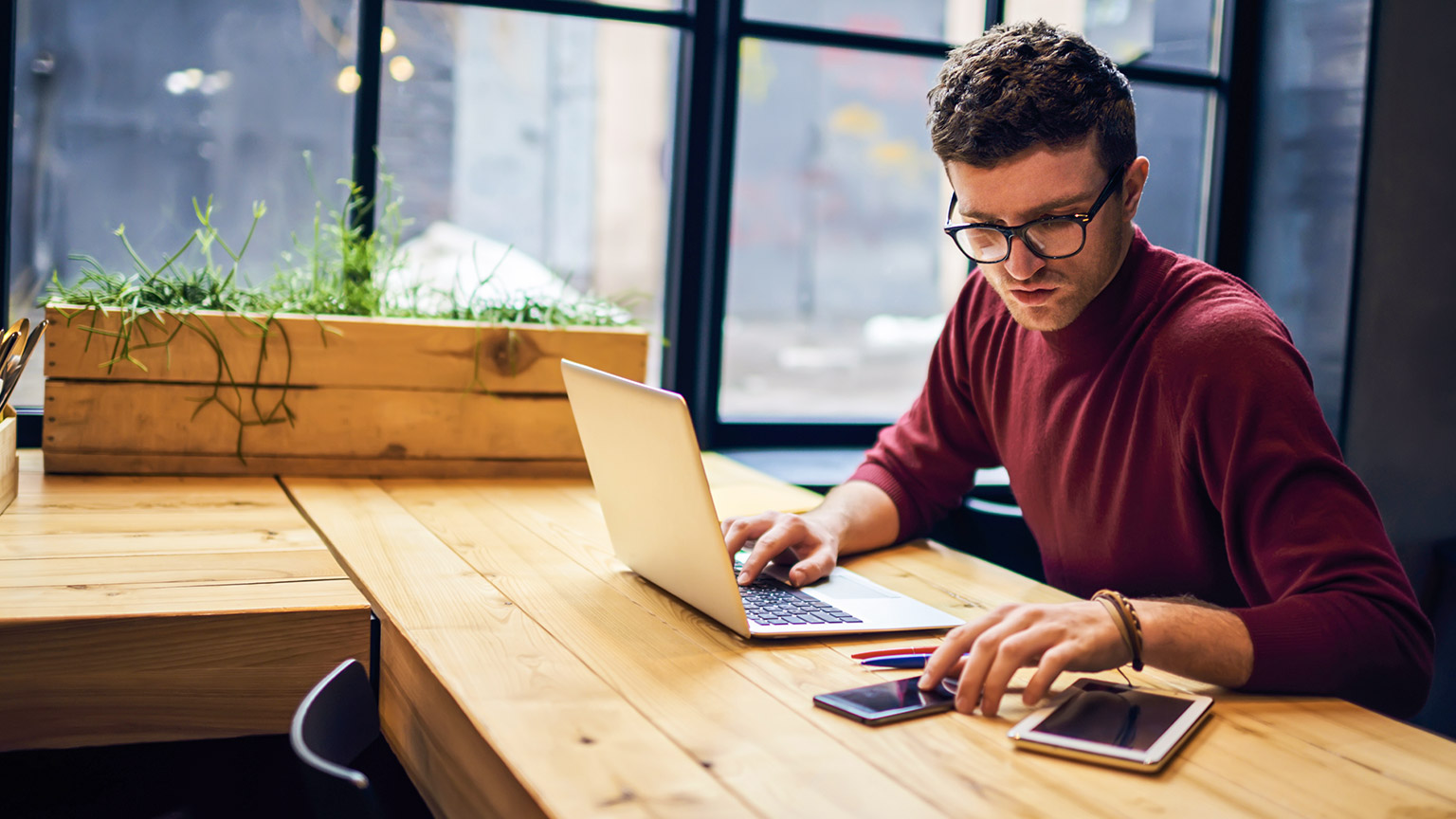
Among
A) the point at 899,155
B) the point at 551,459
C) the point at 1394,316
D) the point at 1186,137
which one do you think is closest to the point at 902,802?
the point at 551,459

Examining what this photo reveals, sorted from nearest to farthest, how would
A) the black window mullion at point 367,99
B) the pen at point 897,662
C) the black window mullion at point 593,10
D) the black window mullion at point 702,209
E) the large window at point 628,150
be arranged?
the pen at point 897,662 < the large window at point 628,150 < the black window mullion at point 367,99 < the black window mullion at point 593,10 < the black window mullion at point 702,209

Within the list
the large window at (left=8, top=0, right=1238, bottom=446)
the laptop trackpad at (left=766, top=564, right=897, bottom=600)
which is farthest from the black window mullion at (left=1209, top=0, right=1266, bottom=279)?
the laptop trackpad at (left=766, top=564, right=897, bottom=600)

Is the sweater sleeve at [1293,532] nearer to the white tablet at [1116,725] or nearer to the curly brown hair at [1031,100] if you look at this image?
the white tablet at [1116,725]

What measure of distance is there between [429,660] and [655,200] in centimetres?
201

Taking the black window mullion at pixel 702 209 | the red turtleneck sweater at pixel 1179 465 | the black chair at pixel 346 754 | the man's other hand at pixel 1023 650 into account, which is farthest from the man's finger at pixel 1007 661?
the black window mullion at pixel 702 209

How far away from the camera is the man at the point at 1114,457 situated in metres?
1.09

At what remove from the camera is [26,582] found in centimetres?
129

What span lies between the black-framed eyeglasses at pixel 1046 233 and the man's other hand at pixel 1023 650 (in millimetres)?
523

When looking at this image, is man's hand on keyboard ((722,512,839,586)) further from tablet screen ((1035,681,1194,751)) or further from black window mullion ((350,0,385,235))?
black window mullion ((350,0,385,235))

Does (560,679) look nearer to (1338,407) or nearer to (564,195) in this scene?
(564,195)

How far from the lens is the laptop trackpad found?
139cm

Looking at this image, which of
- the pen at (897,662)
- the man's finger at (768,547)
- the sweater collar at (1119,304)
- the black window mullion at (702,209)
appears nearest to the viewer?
the pen at (897,662)

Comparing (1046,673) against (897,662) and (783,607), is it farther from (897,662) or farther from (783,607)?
(783,607)

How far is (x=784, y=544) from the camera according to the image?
142cm
